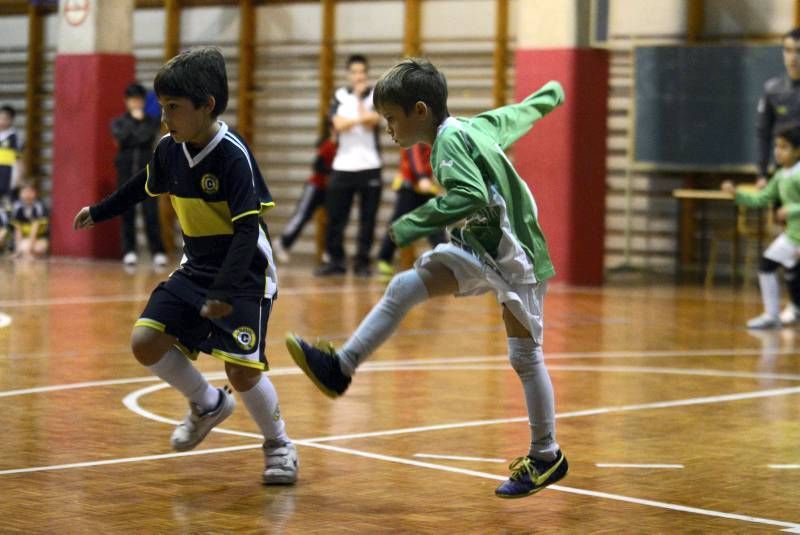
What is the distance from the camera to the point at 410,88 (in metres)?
4.80

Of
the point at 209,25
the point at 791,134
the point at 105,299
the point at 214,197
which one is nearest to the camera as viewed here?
the point at 214,197

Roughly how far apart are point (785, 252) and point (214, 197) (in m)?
6.79

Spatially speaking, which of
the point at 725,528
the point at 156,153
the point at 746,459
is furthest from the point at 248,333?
the point at 746,459

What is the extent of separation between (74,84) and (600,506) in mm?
12827

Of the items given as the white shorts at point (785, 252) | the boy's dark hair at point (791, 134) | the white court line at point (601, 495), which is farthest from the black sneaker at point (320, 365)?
the boy's dark hair at point (791, 134)

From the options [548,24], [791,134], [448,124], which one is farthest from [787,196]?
[448,124]

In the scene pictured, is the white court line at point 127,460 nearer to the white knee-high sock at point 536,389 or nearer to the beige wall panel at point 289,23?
the white knee-high sock at point 536,389

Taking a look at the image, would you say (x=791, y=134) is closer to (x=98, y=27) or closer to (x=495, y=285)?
(x=495, y=285)

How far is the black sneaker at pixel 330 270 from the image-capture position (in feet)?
48.1

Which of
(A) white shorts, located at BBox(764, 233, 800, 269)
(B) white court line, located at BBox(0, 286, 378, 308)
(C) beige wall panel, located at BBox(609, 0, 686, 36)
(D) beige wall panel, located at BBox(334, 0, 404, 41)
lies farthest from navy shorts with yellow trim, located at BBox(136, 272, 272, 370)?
(D) beige wall panel, located at BBox(334, 0, 404, 41)

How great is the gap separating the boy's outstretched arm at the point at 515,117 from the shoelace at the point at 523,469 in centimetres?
102

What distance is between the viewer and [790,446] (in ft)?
19.9

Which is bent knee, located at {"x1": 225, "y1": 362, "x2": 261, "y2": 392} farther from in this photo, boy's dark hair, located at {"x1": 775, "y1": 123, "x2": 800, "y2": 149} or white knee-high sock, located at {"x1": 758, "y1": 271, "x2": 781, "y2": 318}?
boy's dark hair, located at {"x1": 775, "y1": 123, "x2": 800, "y2": 149}

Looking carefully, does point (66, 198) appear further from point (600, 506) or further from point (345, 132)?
point (600, 506)
